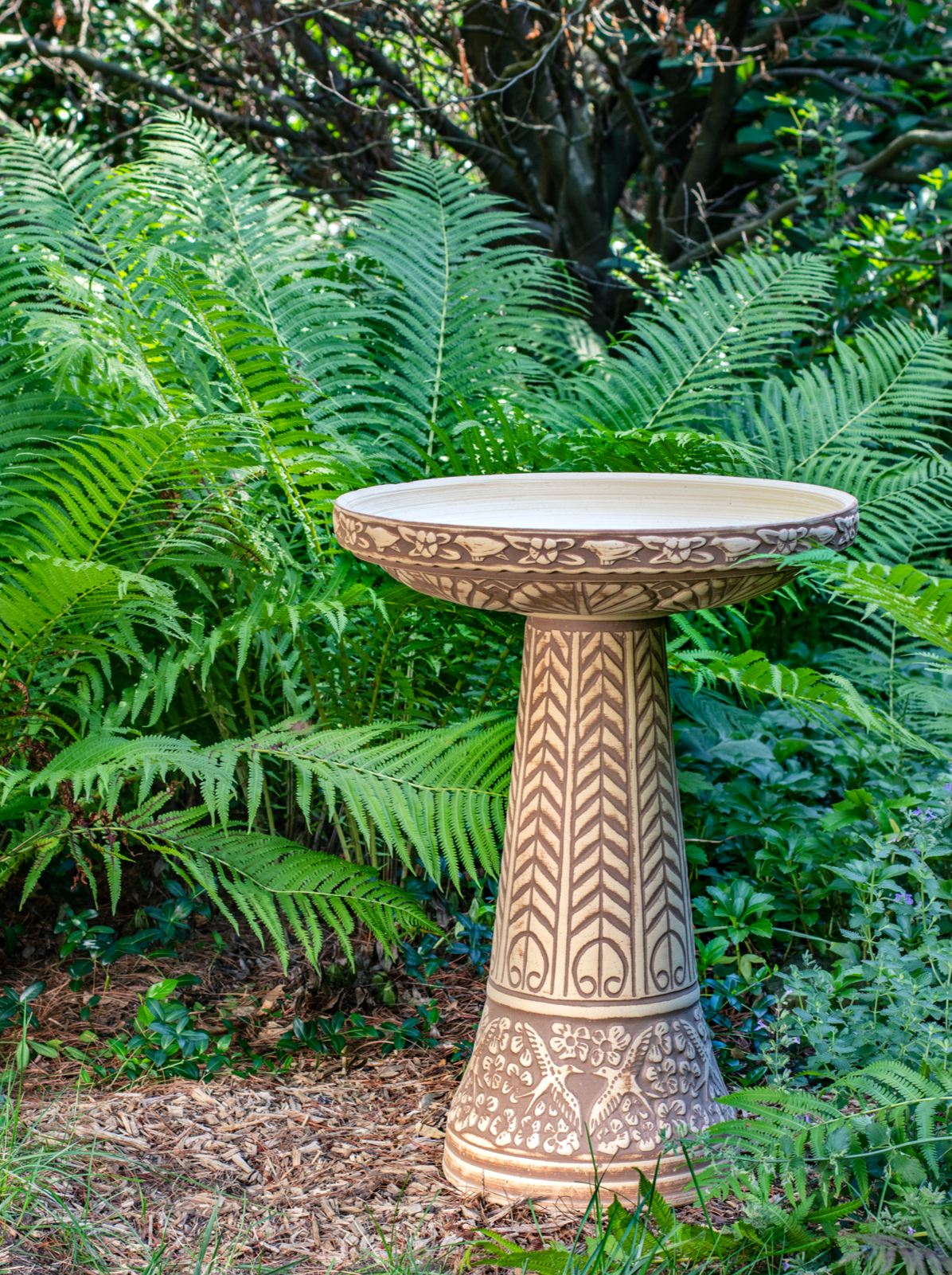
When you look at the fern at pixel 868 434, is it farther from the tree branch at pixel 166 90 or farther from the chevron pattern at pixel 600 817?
the tree branch at pixel 166 90

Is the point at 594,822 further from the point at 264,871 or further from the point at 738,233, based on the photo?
the point at 738,233

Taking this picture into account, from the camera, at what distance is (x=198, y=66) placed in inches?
241

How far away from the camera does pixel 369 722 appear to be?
245cm

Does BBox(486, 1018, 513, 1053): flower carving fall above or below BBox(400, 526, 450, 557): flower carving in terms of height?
below

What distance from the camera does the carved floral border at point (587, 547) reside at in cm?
162

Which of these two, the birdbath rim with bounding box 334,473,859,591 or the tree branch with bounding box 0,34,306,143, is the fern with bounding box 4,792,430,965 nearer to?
the birdbath rim with bounding box 334,473,859,591

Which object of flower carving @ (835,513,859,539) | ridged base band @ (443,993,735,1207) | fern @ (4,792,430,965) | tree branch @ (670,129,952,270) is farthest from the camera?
tree branch @ (670,129,952,270)

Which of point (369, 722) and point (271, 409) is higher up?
point (271, 409)

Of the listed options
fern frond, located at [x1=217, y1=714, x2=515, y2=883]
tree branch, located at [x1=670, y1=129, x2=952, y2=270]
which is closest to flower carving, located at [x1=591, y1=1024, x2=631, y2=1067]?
fern frond, located at [x1=217, y1=714, x2=515, y2=883]

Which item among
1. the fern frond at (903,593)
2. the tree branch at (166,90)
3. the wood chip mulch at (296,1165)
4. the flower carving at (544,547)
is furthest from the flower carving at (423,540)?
the tree branch at (166,90)

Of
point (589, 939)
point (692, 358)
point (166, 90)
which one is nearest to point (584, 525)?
point (589, 939)

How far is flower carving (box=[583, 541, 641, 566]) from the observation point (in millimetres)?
1620

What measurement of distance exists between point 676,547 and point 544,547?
18 cm

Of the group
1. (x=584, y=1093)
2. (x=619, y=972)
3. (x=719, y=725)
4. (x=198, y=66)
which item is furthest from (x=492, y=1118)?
(x=198, y=66)
